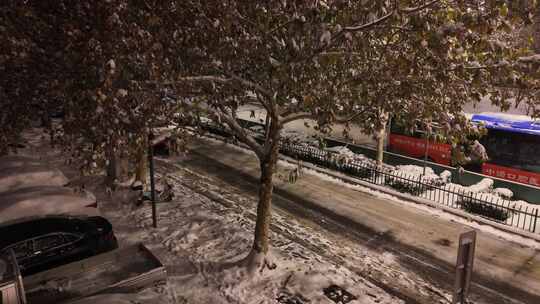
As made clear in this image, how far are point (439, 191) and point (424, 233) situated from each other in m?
3.98

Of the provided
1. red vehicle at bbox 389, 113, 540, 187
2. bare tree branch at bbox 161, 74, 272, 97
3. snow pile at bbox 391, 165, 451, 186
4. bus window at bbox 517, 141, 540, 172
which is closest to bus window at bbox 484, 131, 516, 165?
red vehicle at bbox 389, 113, 540, 187

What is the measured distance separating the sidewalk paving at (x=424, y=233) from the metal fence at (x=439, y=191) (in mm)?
1241

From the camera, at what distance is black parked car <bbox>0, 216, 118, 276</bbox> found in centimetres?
852

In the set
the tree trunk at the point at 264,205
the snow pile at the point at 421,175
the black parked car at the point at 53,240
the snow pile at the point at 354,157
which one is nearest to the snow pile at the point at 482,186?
the snow pile at the point at 421,175

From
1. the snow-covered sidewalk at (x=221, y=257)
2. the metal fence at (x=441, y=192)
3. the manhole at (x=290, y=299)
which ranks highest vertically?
the metal fence at (x=441, y=192)

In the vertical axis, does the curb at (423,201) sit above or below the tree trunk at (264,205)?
below

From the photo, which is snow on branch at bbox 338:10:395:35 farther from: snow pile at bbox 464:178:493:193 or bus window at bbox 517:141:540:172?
bus window at bbox 517:141:540:172

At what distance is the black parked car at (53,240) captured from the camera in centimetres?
852

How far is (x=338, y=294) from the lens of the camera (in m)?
9.21

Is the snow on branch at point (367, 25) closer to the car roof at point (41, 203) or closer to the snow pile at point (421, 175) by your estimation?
the car roof at point (41, 203)

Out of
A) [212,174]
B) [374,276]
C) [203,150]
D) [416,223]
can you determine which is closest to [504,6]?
[374,276]

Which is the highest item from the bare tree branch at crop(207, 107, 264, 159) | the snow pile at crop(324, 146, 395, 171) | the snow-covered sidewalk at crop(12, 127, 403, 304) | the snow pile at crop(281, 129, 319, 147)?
the bare tree branch at crop(207, 107, 264, 159)

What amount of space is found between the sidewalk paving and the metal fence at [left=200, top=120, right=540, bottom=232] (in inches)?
48.9

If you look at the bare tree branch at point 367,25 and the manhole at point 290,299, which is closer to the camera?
the bare tree branch at point 367,25
